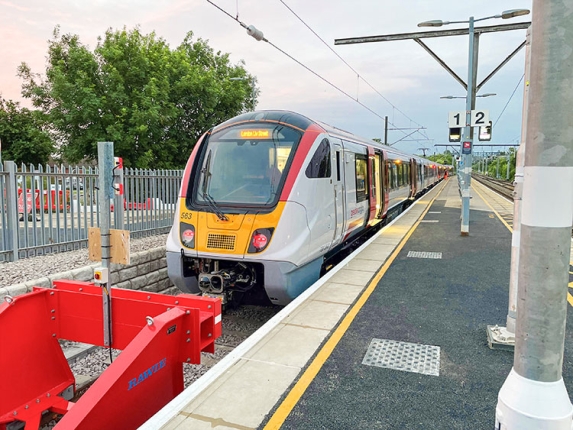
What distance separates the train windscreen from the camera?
6.70m

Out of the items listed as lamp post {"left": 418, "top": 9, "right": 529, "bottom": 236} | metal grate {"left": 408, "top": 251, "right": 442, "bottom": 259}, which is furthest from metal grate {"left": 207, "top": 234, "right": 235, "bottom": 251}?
lamp post {"left": 418, "top": 9, "right": 529, "bottom": 236}

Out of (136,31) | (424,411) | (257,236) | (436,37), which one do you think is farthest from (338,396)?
(136,31)

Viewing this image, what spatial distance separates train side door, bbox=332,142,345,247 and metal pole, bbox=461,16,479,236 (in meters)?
5.31

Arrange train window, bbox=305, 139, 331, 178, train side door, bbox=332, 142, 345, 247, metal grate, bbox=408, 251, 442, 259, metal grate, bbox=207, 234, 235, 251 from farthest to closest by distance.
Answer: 1. metal grate, bbox=408, 251, 442, 259
2. train side door, bbox=332, 142, 345, 247
3. train window, bbox=305, 139, 331, 178
4. metal grate, bbox=207, 234, 235, 251

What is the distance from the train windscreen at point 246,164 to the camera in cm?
670

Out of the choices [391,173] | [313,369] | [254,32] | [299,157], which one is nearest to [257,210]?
[299,157]

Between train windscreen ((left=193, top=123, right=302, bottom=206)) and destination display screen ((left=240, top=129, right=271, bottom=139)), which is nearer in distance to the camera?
train windscreen ((left=193, top=123, right=302, bottom=206))

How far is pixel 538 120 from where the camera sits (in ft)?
6.75

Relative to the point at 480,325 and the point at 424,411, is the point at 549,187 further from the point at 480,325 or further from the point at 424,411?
the point at 480,325

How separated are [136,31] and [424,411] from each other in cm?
2199

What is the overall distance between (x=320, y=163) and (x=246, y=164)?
119 cm

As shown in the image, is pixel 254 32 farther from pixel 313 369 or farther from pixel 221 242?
pixel 313 369

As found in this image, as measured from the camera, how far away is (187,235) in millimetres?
6688

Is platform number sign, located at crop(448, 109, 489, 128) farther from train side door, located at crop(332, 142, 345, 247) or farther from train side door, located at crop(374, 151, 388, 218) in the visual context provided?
train side door, located at crop(332, 142, 345, 247)
